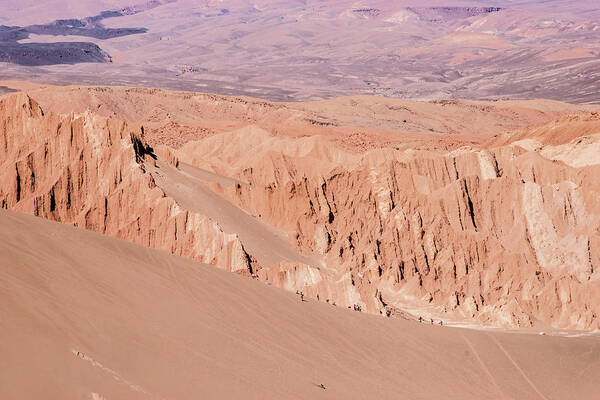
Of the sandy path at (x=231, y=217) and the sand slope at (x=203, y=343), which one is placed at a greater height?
the sand slope at (x=203, y=343)

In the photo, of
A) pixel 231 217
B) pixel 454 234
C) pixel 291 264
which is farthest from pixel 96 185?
pixel 454 234

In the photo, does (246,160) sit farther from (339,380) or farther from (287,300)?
(339,380)

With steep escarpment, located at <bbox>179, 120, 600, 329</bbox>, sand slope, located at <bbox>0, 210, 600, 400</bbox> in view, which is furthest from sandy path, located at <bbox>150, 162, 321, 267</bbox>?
sand slope, located at <bbox>0, 210, 600, 400</bbox>

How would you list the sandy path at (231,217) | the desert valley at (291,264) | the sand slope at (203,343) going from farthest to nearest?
the sandy path at (231,217), the desert valley at (291,264), the sand slope at (203,343)

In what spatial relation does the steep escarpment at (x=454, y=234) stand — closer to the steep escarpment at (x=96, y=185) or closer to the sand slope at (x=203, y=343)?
the steep escarpment at (x=96, y=185)

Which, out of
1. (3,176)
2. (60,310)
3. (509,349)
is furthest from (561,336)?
(3,176)

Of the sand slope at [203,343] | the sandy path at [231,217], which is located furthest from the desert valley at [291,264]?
the sandy path at [231,217]
